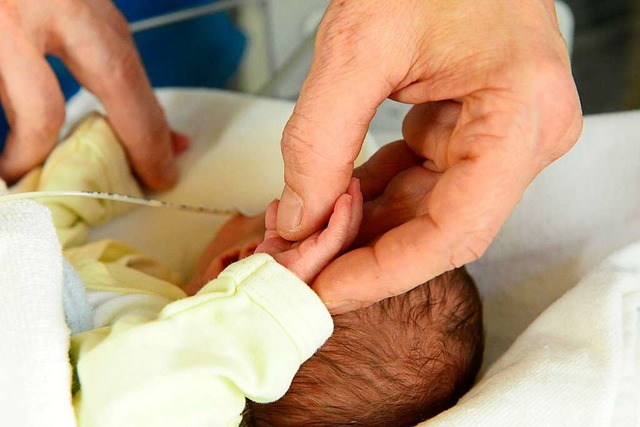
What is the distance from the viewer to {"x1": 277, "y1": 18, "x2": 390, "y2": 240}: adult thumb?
594 mm

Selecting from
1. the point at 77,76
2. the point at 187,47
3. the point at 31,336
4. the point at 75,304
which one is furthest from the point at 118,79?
the point at 187,47

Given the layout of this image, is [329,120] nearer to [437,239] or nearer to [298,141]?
[298,141]

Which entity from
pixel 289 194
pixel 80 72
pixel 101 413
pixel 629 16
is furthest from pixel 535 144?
pixel 629 16

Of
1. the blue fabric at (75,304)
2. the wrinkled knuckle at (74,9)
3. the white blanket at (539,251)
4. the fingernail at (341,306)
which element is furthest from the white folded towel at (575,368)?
the wrinkled knuckle at (74,9)

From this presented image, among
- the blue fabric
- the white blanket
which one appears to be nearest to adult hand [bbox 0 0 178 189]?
the white blanket

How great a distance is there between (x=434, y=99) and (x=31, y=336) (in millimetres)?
406

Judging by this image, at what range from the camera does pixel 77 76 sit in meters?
1.01

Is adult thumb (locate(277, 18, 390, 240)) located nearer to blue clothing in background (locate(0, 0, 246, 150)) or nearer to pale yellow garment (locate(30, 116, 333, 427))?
pale yellow garment (locate(30, 116, 333, 427))

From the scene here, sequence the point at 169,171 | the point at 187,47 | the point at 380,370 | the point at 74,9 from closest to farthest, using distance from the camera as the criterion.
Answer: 1. the point at 380,370
2. the point at 74,9
3. the point at 169,171
4. the point at 187,47

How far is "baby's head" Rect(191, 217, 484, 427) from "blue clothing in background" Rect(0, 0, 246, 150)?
1021mm

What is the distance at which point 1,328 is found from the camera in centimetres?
58

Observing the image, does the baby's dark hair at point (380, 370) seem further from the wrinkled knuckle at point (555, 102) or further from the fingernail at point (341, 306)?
the wrinkled knuckle at point (555, 102)

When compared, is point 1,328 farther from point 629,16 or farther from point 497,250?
point 629,16

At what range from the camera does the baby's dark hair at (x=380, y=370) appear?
0.68m
